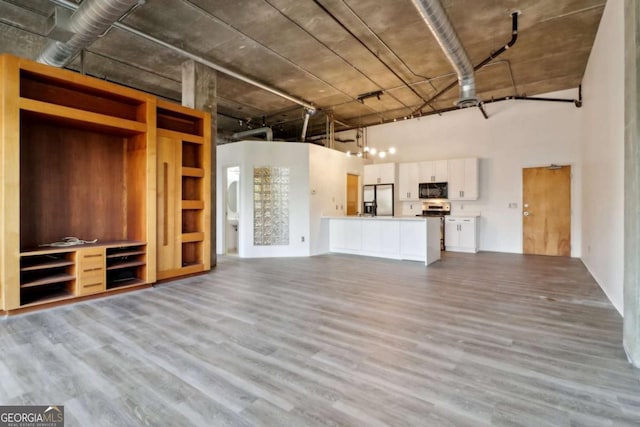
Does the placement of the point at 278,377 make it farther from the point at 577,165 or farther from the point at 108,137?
the point at 577,165

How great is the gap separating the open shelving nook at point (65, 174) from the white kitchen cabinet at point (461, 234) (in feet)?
23.7

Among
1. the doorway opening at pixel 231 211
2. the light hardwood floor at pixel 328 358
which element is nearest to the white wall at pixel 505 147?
the light hardwood floor at pixel 328 358

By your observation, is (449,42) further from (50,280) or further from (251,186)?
(50,280)

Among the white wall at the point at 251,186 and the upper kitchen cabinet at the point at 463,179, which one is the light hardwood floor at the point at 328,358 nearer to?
the white wall at the point at 251,186

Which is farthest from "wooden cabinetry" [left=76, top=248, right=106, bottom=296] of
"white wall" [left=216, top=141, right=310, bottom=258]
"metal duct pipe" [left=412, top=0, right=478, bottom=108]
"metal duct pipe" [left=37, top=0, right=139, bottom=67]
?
"metal duct pipe" [left=412, top=0, right=478, bottom=108]

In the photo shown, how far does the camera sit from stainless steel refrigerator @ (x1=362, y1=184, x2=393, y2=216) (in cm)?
→ 933

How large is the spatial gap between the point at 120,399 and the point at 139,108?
4190 millimetres

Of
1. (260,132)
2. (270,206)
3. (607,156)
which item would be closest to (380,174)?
(270,206)

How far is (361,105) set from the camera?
27.8ft

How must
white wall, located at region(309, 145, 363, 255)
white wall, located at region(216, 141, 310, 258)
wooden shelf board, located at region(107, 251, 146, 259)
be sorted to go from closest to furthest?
wooden shelf board, located at region(107, 251, 146, 259), white wall, located at region(216, 141, 310, 258), white wall, located at region(309, 145, 363, 255)

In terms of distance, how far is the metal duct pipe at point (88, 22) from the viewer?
132 inches

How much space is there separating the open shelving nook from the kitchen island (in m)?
4.52

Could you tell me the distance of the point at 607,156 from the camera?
164 inches

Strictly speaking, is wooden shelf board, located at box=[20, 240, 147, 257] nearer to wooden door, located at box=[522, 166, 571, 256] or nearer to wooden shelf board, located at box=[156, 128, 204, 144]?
wooden shelf board, located at box=[156, 128, 204, 144]
